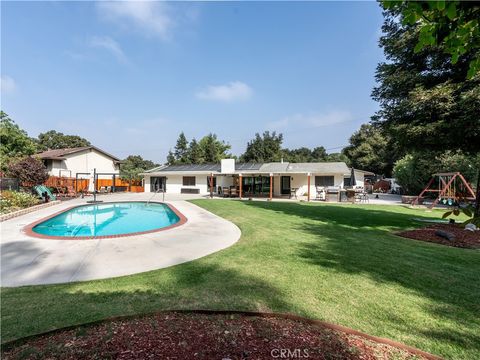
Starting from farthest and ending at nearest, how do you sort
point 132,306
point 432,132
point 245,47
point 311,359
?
point 245,47 < point 432,132 < point 132,306 < point 311,359

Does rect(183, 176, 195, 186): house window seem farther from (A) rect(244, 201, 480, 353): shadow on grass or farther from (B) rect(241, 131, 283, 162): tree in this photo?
(A) rect(244, 201, 480, 353): shadow on grass

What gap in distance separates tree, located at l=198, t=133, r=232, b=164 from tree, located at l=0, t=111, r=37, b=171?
22393 millimetres

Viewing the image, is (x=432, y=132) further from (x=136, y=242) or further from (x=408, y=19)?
(x=136, y=242)

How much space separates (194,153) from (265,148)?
12233 millimetres

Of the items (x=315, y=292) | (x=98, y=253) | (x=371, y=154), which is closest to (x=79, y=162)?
(x=98, y=253)

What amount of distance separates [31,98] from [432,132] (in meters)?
16.7

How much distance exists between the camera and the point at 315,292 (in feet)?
12.2

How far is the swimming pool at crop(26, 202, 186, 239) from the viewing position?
1004 centimetres

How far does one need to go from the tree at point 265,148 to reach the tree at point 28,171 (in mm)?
30369

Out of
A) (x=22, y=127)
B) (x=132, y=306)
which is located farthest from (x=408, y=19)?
(x=22, y=127)

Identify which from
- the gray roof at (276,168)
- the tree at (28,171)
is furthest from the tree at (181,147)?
the tree at (28,171)

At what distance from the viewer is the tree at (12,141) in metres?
27.9

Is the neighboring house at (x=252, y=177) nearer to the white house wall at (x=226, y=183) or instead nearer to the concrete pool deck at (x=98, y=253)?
the white house wall at (x=226, y=183)

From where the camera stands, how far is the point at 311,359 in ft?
7.12
